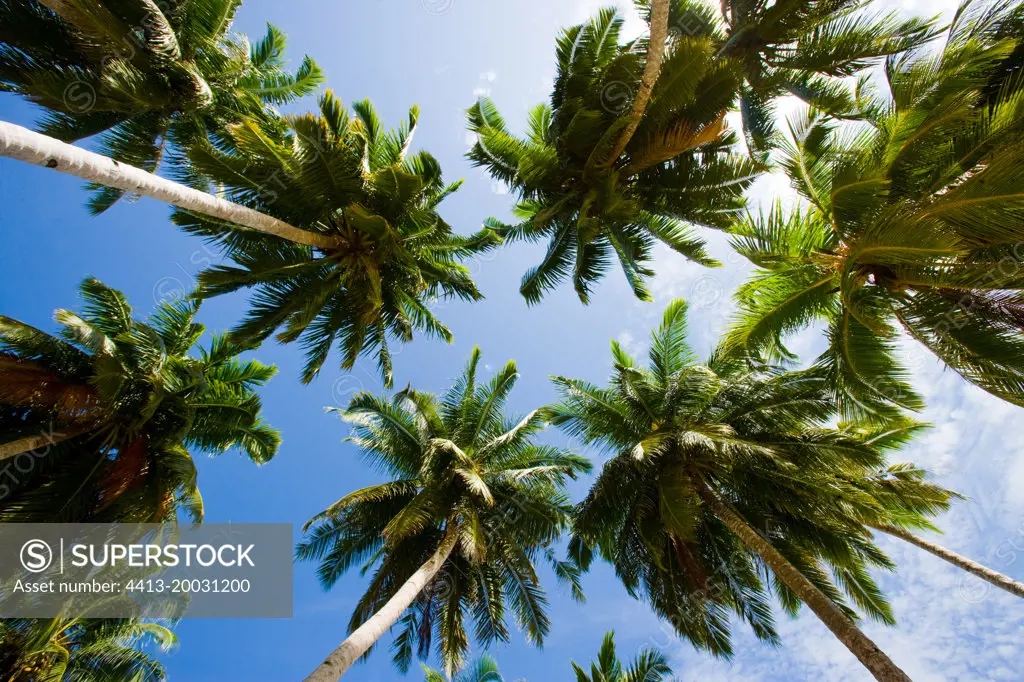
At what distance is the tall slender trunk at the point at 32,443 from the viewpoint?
8312mm

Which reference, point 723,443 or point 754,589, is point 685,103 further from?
point 754,589

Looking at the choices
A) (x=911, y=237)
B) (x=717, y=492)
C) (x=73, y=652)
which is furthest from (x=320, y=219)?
(x=73, y=652)

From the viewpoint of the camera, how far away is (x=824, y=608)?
768 centimetres

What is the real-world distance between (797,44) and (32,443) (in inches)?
642

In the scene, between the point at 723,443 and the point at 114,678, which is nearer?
the point at 723,443

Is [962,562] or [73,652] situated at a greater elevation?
[73,652]

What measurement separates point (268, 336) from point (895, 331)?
11.1 meters

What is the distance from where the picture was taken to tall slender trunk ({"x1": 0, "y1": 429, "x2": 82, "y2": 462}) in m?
8.31

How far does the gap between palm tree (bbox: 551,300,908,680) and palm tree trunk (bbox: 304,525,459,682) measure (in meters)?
2.98

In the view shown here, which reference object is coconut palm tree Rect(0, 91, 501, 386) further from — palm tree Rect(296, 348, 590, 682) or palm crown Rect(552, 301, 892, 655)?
palm crown Rect(552, 301, 892, 655)

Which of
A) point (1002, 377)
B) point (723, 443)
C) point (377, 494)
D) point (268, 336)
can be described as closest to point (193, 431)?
point (268, 336)

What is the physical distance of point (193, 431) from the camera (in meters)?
11.1
